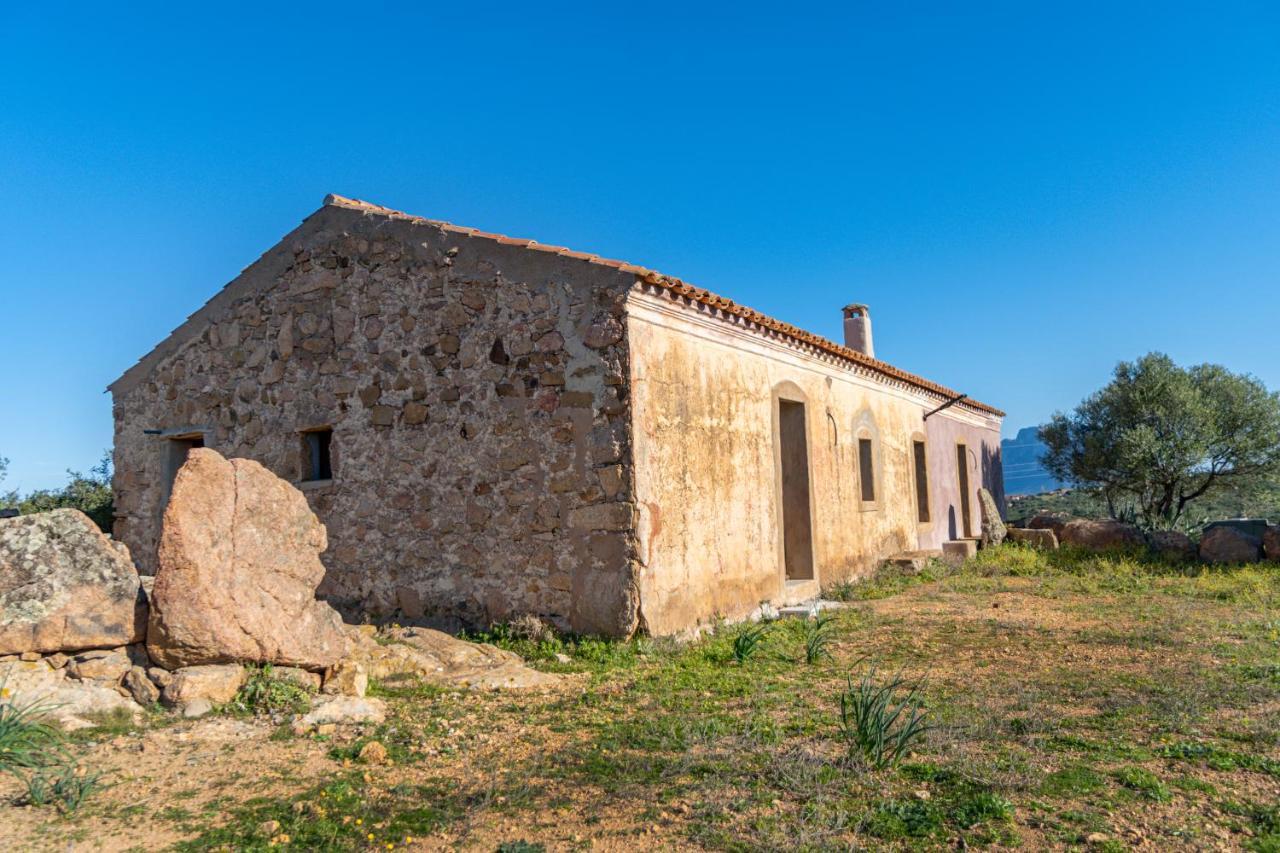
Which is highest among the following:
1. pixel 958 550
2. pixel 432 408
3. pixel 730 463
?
A: pixel 432 408

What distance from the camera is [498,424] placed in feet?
27.2

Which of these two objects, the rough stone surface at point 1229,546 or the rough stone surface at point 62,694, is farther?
the rough stone surface at point 1229,546

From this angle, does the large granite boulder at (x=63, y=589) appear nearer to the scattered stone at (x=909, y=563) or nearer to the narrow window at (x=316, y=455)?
the narrow window at (x=316, y=455)

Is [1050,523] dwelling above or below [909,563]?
above

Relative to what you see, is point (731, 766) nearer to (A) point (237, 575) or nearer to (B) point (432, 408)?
(A) point (237, 575)

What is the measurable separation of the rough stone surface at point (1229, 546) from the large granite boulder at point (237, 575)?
41.9 feet

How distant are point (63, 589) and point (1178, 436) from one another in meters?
19.6

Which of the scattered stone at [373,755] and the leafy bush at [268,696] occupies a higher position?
the leafy bush at [268,696]

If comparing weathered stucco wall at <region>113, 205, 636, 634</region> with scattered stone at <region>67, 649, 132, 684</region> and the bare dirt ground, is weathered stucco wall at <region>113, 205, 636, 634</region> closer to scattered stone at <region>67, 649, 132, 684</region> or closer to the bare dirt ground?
the bare dirt ground

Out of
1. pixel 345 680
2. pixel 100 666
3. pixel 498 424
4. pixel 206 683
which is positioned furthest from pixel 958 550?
pixel 100 666

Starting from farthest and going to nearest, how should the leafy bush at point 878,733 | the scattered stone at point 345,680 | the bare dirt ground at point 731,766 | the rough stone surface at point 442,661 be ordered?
the rough stone surface at point 442,661, the scattered stone at point 345,680, the leafy bush at point 878,733, the bare dirt ground at point 731,766

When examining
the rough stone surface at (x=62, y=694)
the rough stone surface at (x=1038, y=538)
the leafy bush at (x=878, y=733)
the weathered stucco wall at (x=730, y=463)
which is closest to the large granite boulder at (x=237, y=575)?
the rough stone surface at (x=62, y=694)

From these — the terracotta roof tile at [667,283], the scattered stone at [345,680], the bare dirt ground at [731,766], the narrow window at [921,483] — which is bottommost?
the bare dirt ground at [731,766]

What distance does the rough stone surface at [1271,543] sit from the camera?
12.6 m
